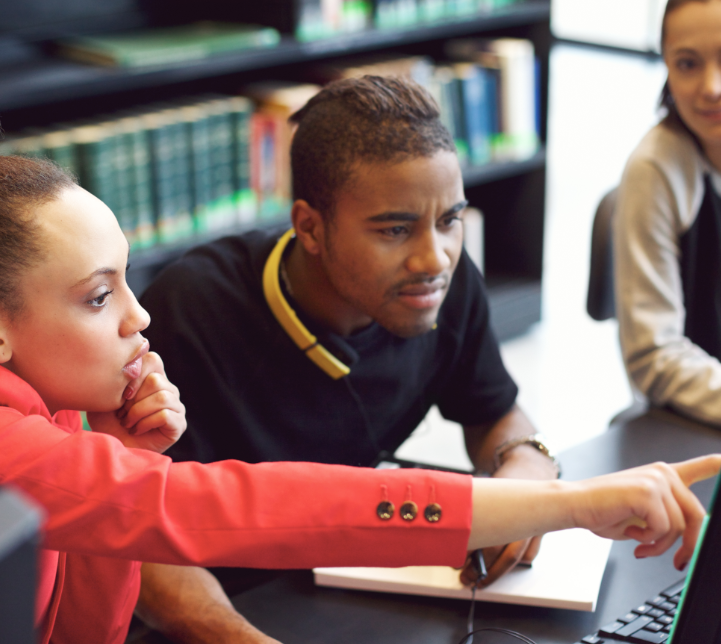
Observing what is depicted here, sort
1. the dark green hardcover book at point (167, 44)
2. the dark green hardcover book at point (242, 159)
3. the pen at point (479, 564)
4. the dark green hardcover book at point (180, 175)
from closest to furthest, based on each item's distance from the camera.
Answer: the pen at point (479, 564) → the dark green hardcover book at point (167, 44) → the dark green hardcover book at point (180, 175) → the dark green hardcover book at point (242, 159)

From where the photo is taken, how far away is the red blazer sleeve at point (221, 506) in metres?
0.70

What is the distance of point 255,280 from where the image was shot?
127cm

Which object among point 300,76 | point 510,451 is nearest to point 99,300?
point 510,451

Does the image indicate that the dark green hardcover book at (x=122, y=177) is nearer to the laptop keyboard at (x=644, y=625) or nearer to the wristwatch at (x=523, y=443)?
the wristwatch at (x=523, y=443)

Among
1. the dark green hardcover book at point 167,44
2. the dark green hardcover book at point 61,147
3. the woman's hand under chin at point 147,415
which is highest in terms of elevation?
the dark green hardcover book at point 167,44

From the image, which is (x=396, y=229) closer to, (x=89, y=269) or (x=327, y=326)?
(x=327, y=326)

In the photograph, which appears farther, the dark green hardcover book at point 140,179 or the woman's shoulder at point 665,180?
the dark green hardcover book at point 140,179

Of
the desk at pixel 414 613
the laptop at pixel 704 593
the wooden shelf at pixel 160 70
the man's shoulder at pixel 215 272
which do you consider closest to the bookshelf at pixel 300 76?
the wooden shelf at pixel 160 70

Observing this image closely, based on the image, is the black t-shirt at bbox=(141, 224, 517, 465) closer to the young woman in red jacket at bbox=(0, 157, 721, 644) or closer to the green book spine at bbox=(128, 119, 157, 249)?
the young woman in red jacket at bbox=(0, 157, 721, 644)

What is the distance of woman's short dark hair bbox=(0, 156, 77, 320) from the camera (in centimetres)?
73

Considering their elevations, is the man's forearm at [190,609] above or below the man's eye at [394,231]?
below

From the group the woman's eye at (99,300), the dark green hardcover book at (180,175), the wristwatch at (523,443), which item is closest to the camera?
the woman's eye at (99,300)

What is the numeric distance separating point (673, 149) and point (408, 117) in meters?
0.70

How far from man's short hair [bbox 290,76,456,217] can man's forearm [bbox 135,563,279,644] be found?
52cm
